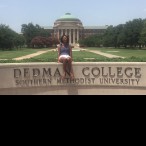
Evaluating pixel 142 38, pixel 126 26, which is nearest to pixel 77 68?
pixel 142 38

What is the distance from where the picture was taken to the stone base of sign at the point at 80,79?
29.3 feet

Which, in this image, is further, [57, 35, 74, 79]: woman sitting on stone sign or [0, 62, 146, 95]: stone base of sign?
[0, 62, 146, 95]: stone base of sign

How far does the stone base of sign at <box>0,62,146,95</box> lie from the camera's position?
8945 millimetres

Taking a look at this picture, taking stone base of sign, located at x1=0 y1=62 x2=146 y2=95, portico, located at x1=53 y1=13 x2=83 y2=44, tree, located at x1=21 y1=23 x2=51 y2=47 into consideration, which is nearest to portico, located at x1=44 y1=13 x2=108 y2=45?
portico, located at x1=53 y1=13 x2=83 y2=44

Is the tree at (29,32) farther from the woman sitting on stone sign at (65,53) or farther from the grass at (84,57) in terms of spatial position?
the woman sitting on stone sign at (65,53)

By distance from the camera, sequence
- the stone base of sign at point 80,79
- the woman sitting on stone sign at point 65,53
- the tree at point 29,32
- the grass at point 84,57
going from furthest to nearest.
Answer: the tree at point 29,32
the grass at point 84,57
the stone base of sign at point 80,79
the woman sitting on stone sign at point 65,53

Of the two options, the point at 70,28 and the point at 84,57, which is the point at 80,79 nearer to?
the point at 84,57

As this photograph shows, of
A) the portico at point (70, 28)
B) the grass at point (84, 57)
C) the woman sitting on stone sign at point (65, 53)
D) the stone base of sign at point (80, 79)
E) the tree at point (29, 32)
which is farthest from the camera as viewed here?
the portico at point (70, 28)

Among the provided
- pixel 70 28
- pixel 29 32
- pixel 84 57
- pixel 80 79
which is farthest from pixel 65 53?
pixel 70 28

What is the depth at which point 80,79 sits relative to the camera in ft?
29.6

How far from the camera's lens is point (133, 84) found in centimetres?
898


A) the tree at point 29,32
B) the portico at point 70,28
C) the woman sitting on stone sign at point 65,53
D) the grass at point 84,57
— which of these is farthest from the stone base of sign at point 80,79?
the portico at point 70,28

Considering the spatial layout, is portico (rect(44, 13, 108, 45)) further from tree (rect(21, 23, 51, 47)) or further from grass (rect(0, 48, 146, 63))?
grass (rect(0, 48, 146, 63))
